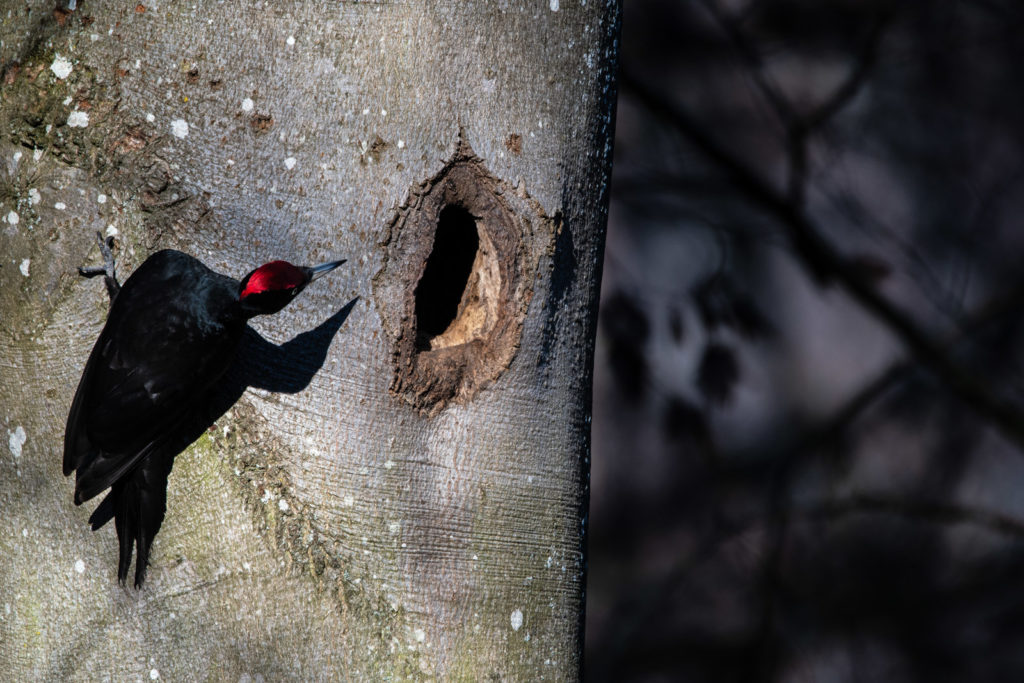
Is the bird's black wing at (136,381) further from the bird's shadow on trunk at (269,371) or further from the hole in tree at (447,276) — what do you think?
the hole in tree at (447,276)

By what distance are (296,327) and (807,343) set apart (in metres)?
3.39

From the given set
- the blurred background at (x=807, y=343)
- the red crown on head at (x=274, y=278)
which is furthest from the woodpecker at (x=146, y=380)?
the blurred background at (x=807, y=343)

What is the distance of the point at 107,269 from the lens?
1.43 metres

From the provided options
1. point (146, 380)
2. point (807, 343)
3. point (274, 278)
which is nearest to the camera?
point (274, 278)

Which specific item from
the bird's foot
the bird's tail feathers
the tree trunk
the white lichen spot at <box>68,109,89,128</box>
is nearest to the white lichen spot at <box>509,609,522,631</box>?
the tree trunk

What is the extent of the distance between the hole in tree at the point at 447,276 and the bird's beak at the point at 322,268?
0.30 meters

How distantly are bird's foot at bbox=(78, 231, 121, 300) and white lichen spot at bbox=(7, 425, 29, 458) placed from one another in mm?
275

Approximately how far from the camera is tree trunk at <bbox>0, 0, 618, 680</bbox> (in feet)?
4.49

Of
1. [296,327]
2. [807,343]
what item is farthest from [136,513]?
[807,343]

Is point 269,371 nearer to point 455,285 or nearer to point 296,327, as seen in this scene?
point 296,327

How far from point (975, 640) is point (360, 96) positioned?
4578mm

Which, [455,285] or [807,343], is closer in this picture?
[455,285]

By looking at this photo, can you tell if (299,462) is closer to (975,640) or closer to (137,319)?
(137,319)

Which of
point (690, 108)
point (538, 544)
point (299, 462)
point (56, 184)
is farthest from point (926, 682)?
point (56, 184)
